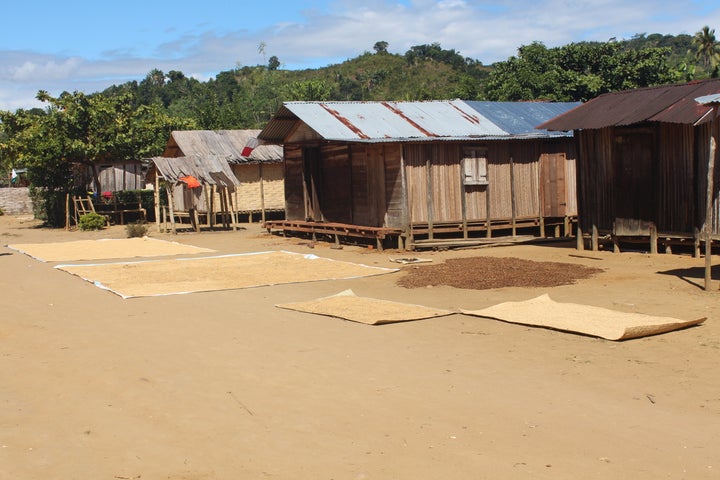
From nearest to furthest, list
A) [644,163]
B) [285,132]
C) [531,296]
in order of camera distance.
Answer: [531,296] < [644,163] < [285,132]

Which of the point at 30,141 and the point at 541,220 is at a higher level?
the point at 30,141

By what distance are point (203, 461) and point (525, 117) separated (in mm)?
19885

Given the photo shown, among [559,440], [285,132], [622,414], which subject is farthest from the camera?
[285,132]

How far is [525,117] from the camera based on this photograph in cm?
2389

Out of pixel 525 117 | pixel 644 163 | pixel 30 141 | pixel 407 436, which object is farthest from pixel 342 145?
pixel 407 436

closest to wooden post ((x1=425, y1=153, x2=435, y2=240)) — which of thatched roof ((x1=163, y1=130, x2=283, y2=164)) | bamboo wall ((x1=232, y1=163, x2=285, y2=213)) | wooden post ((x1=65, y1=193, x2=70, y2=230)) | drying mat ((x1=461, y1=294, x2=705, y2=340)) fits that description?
drying mat ((x1=461, y1=294, x2=705, y2=340))

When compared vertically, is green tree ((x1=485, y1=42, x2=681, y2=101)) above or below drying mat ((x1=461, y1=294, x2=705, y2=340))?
above

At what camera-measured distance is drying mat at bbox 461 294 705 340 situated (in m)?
9.38

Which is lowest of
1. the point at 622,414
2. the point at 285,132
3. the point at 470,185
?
the point at 622,414

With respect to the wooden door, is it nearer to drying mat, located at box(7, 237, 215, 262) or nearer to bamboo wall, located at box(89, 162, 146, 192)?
drying mat, located at box(7, 237, 215, 262)

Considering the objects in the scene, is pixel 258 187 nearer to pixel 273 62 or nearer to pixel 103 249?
pixel 103 249

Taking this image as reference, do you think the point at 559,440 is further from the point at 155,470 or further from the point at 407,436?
the point at 155,470

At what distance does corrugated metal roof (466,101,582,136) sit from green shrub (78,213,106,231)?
16432 millimetres

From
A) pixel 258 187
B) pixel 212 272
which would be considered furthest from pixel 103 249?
pixel 258 187
